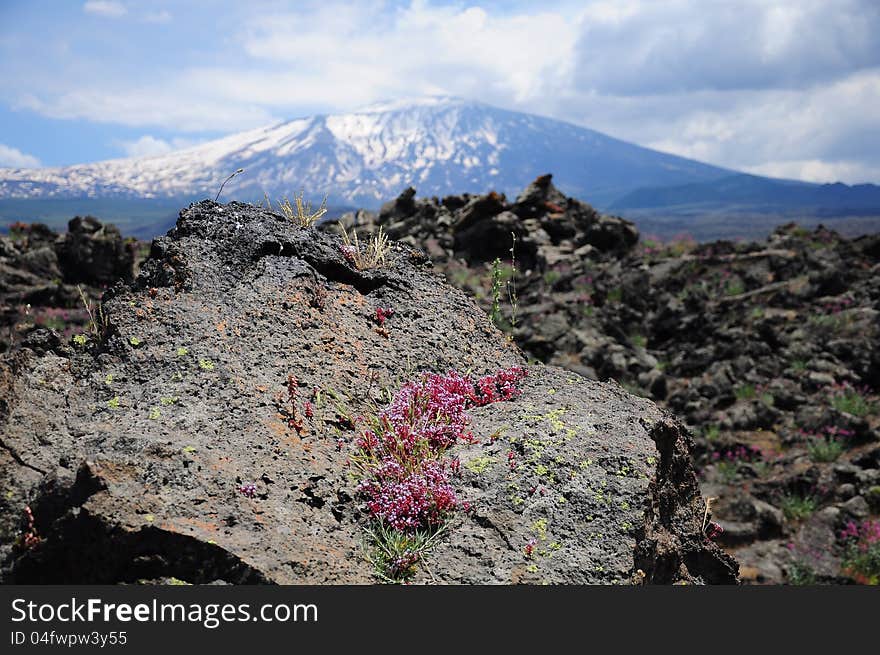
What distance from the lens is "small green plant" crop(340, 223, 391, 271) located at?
5.48 meters

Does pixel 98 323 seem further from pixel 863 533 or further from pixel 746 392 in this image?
pixel 746 392

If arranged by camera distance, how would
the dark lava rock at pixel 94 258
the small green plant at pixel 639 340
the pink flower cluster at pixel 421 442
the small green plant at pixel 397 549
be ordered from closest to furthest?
the small green plant at pixel 397 549
the pink flower cluster at pixel 421 442
the small green plant at pixel 639 340
the dark lava rock at pixel 94 258

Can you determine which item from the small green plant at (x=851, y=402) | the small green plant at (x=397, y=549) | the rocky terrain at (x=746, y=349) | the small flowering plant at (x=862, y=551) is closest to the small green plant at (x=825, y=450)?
the rocky terrain at (x=746, y=349)

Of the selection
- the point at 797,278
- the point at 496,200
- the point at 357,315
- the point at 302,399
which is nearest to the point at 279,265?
the point at 357,315

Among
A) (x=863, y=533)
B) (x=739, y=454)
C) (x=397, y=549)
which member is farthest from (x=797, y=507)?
(x=397, y=549)

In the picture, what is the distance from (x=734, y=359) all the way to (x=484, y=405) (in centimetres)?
1418

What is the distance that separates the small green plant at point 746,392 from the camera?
1484 cm

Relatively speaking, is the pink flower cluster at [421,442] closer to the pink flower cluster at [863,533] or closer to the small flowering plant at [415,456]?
the small flowering plant at [415,456]

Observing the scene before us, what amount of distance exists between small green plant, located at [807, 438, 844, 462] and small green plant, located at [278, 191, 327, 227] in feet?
35.0

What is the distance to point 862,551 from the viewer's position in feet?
30.6

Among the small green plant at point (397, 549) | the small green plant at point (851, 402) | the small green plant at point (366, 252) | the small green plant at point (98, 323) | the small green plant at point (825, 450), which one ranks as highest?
the small green plant at point (366, 252)

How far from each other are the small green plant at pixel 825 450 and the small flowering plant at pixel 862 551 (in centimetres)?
189

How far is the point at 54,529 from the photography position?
2914 millimetres

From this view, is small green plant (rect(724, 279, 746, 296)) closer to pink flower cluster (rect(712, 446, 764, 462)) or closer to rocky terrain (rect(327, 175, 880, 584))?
rocky terrain (rect(327, 175, 880, 584))
